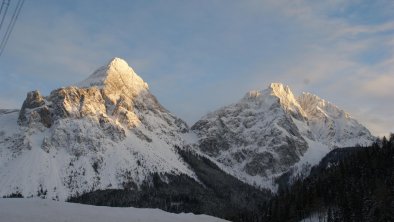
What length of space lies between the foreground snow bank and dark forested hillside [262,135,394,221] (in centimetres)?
7799

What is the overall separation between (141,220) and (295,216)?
107110 mm

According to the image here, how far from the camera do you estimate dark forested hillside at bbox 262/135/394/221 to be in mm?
147850

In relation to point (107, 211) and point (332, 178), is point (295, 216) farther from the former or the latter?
point (107, 211)

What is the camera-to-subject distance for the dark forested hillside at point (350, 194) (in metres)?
148

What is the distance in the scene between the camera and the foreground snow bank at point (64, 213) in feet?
211

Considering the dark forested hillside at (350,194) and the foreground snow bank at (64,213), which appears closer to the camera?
the foreground snow bank at (64,213)

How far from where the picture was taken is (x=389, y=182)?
162 metres

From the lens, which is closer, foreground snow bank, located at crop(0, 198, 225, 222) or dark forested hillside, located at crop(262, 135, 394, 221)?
foreground snow bank, located at crop(0, 198, 225, 222)

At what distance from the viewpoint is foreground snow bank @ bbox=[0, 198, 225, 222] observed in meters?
64.4

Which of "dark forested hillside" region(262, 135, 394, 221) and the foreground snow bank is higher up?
"dark forested hillside" region(262, 135, 394, 221)

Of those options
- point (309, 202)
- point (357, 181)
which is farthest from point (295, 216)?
point (357, 181)

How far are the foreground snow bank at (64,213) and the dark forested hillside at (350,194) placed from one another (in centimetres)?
7799

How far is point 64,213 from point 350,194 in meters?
110

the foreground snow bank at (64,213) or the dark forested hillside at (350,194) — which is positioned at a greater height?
the dark forested hillside at (350,194)
